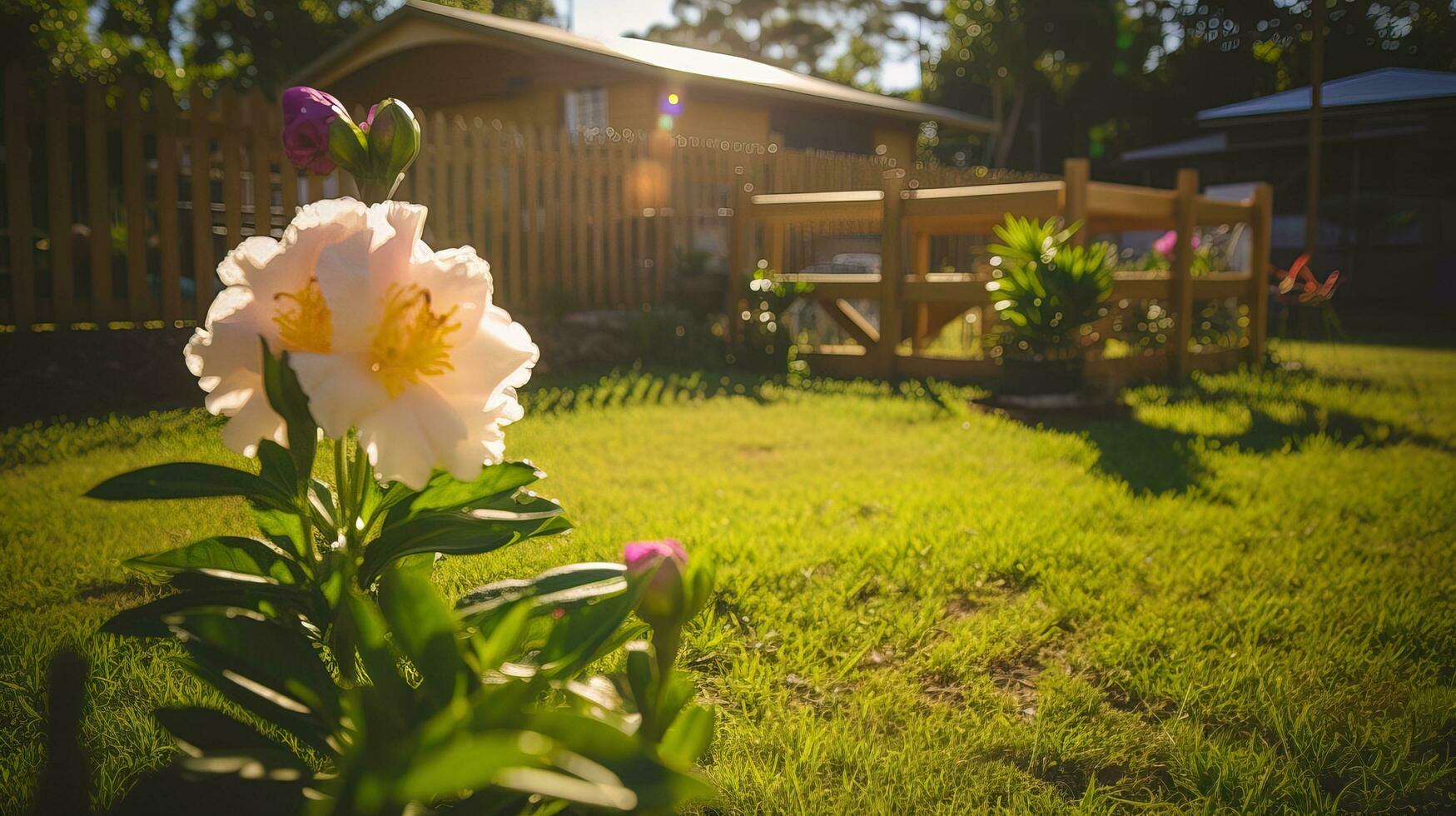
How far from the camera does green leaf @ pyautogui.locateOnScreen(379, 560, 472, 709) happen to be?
0.96 meters

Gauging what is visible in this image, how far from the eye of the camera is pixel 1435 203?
15000 millimetres

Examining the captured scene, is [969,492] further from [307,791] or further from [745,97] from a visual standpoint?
[745,97]

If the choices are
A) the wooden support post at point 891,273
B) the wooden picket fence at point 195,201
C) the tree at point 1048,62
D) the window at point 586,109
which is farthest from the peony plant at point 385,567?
the tree at point 1048,62

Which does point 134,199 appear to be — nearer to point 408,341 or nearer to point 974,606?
point 974,606

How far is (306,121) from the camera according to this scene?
1.32 metres

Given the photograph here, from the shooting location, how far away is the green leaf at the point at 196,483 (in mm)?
1178

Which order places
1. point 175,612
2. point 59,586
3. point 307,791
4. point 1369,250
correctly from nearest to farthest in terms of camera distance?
point 307,791 < point 175,612 < point 59,586 < point 1369,250

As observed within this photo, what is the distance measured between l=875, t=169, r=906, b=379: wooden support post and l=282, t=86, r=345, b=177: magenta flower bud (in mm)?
6800

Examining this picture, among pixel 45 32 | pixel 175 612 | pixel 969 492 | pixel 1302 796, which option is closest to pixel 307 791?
pixel 175 612

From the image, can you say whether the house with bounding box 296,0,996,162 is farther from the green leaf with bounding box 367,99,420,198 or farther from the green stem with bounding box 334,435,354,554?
the green stem with bounding box 334,435,354,554

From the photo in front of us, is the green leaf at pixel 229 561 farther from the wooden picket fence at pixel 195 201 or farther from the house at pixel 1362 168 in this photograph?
the house at pixel 1362 168

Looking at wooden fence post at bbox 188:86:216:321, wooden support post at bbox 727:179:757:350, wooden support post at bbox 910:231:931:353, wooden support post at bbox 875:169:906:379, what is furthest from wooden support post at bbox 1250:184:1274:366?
wooden fence post at bbox 188:86:216:321

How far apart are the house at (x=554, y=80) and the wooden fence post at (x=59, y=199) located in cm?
1076

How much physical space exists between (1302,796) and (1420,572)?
194cm
